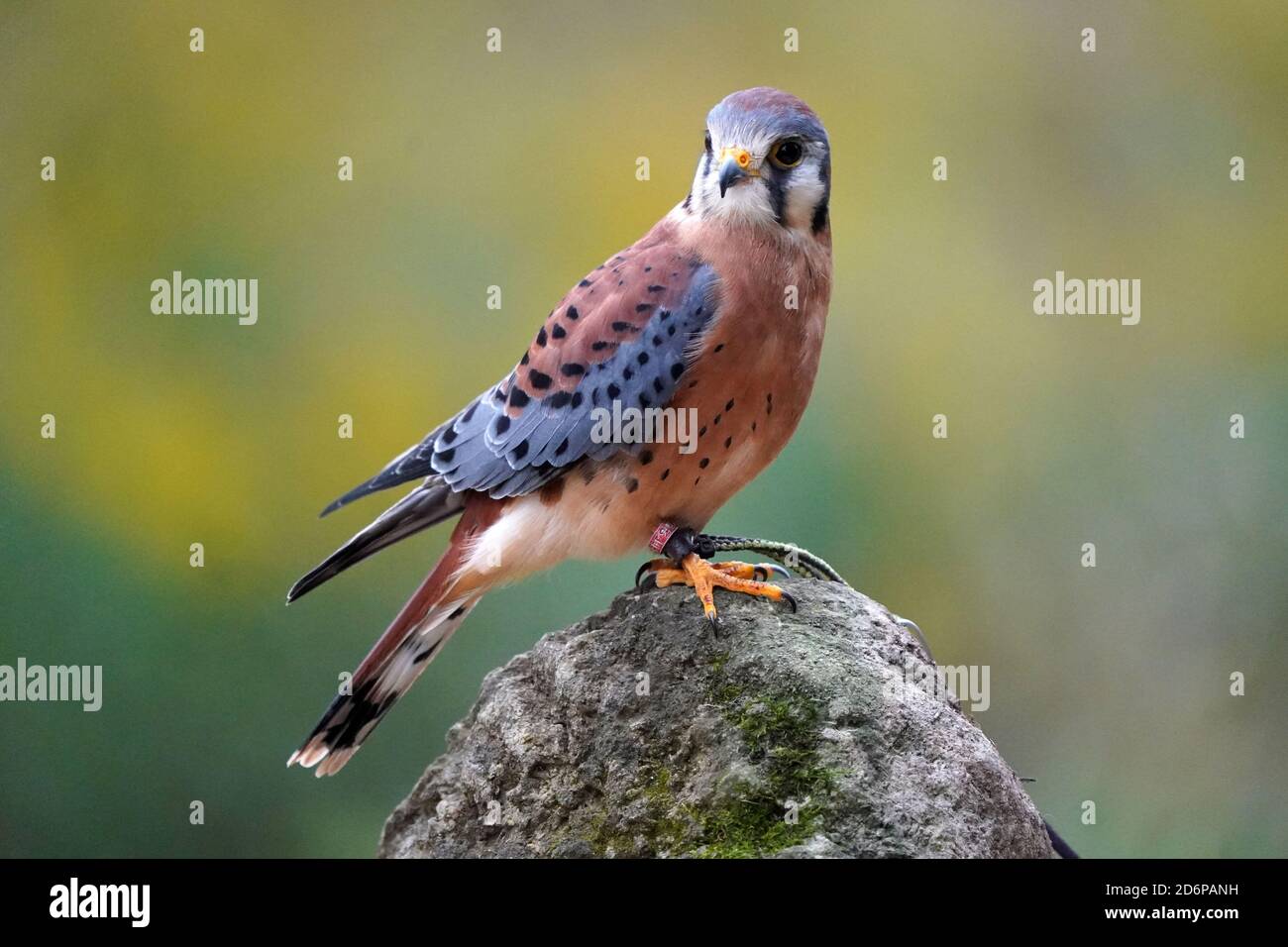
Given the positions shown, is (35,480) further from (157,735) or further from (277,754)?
(277,754)

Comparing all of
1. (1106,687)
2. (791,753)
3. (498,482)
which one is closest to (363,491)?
(498,482)

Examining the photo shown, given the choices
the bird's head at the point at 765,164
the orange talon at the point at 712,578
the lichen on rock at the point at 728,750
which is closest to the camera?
the lichen on rock at the point at 728,750

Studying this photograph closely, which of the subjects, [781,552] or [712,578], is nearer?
[712,578]

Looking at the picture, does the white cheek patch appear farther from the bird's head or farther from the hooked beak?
the hooked beak

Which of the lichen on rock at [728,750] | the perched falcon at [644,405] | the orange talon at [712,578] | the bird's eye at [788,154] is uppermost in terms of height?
the bird's eye at [788,154]

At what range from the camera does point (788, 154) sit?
2273 mm

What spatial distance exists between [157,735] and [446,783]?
1257 millimetres

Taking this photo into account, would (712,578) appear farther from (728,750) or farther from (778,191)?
(778,191)

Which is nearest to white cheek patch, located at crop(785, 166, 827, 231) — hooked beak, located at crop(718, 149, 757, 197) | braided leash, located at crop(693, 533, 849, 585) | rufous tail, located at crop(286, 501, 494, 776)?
hooked beak, located at crop(718, 149, 757, 197)

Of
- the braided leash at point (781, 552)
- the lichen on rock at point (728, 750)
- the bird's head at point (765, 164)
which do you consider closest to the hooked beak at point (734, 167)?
the bird's head at point (765, 164)

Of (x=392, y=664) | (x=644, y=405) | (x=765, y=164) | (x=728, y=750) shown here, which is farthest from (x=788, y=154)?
(x=392, y=664)

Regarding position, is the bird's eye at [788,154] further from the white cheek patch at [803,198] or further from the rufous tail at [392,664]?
the rufous tail at [392,664]

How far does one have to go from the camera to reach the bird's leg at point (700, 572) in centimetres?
214

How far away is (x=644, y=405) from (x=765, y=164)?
0.48 meters
